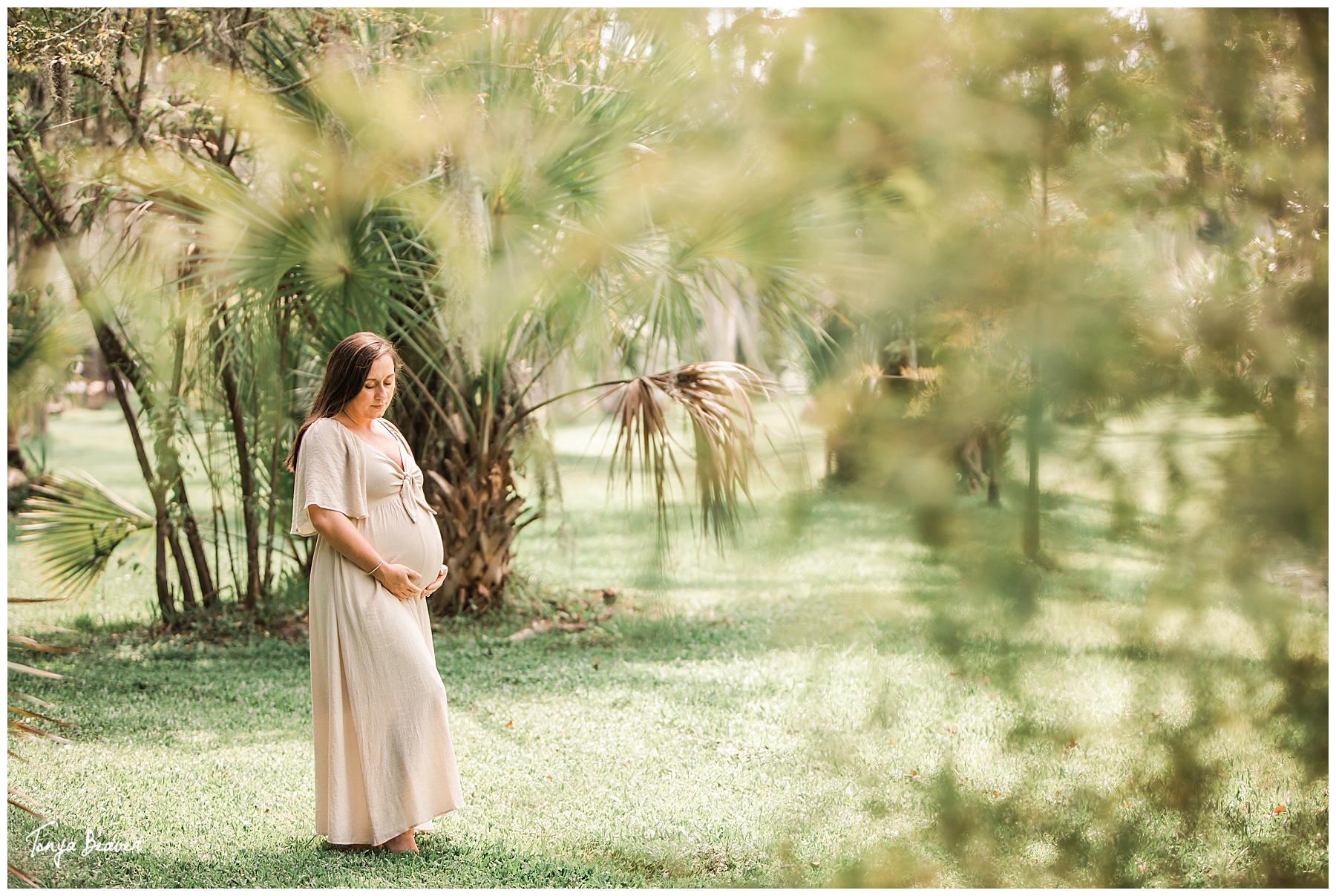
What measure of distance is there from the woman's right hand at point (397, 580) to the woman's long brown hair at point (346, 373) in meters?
0.44

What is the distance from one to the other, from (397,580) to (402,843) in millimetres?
845

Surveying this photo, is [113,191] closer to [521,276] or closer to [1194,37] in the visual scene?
A: [521,276]

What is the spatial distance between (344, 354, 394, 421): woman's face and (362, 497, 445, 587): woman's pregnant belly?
0.28m

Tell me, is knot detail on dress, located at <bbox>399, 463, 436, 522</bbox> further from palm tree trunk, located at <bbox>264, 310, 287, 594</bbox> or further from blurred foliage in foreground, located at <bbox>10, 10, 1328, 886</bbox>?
palm tree trunk, located at <bbox>264, 310, 287, 594</bbox>

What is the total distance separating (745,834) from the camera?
3.08 meters

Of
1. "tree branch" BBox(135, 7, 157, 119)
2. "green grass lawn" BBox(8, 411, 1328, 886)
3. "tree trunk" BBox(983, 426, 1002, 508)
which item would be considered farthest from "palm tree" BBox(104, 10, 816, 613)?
"tree trunk" BBox(983, 426, 1002, 508)

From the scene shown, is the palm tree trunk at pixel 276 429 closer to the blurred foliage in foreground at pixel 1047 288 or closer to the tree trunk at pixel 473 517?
the tree trunk at pixel 473 517

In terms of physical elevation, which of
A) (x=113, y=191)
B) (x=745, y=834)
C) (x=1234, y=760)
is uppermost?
(x=113, y=191)

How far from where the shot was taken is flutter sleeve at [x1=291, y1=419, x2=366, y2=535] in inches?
106

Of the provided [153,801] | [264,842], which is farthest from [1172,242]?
[153,801]

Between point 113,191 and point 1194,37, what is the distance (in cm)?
511

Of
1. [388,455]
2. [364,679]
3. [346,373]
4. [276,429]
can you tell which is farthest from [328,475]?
[276,429]

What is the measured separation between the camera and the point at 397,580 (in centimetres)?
274

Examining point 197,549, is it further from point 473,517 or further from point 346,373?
point 346,373
